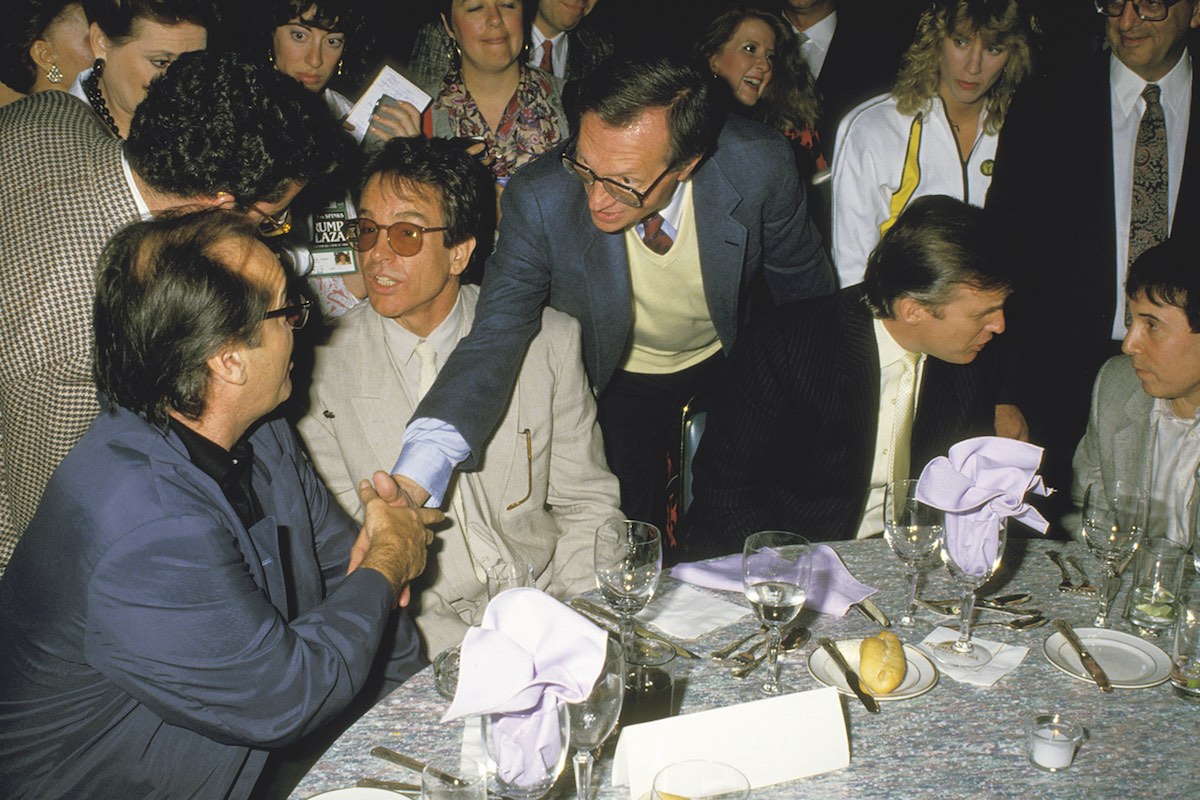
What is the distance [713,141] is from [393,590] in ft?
5.69

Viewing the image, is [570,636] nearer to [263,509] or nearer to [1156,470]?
[263,509]

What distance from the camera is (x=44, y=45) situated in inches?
110

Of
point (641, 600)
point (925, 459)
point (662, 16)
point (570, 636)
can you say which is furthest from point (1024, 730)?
point (662, 16)

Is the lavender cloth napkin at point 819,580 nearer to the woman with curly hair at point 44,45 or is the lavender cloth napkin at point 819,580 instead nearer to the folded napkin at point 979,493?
the folded napkin at point 979,493

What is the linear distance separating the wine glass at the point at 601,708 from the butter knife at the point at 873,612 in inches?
30.1

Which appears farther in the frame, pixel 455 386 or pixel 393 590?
pixel 455 386

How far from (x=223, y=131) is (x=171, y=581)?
3.87 feet

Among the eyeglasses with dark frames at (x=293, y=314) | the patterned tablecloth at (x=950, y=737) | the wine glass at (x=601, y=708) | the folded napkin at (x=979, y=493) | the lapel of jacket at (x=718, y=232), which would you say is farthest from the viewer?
the lapel of jacket at (x=718, y=232)

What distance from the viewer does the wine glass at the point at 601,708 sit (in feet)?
4.27

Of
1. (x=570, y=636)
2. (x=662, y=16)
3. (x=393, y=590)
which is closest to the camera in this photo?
(x=570, y=636)

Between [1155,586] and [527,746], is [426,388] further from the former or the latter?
[1155,586]

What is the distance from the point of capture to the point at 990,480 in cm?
185

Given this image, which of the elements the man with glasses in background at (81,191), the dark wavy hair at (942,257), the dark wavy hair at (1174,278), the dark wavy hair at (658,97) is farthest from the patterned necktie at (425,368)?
the dark wavy hair at (1174,278)

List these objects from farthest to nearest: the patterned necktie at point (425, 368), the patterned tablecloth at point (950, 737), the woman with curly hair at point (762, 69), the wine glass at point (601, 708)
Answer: the woman with curly hair at point (762, 69)
the patterned necktie at point (425, 368)
the patterned tablecloth at point (950, 737)
the wine glass at point (601, 708)
